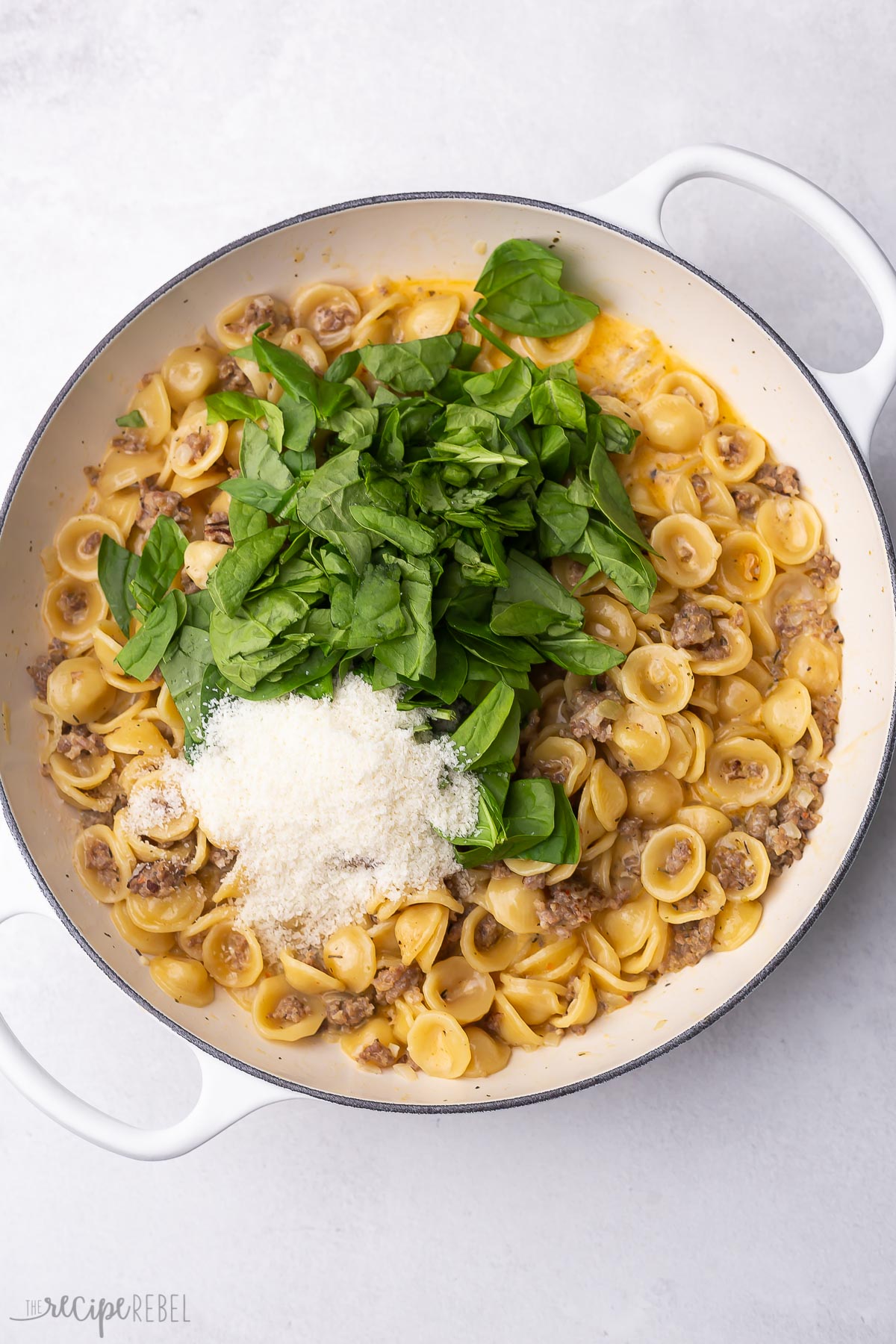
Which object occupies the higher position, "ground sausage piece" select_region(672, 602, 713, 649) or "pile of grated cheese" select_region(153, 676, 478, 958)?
"ground sausage piece" select_region(672, 602, 713, 649)

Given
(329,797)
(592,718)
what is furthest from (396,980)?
(592,718)

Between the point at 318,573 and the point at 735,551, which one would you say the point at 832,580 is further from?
the point at 318,573

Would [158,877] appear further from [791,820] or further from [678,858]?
[791,820]

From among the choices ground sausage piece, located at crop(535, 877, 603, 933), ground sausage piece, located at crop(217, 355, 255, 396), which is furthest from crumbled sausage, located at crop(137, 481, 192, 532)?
ground sausage piece, located at crop(535, 877, 603, 933)

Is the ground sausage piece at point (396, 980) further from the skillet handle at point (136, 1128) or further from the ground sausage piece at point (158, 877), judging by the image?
the ground sausage piece at point (158, 877)

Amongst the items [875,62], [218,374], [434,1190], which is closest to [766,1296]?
[434,1190]

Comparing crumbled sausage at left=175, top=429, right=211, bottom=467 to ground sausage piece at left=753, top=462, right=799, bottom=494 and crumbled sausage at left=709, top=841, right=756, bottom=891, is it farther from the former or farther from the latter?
crumbled sausage at left=709, top=841, right=756, bottom=891
